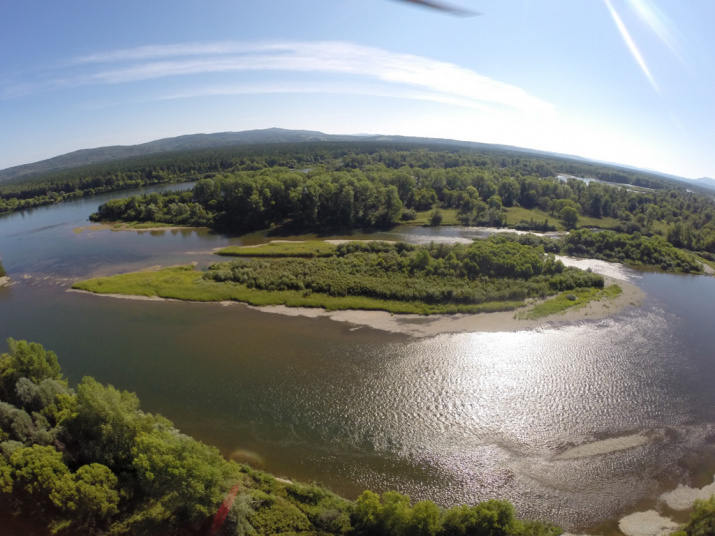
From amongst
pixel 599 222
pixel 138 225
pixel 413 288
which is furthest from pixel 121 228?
pixel 599 222

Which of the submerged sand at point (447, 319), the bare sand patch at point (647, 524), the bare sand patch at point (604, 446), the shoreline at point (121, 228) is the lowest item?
the bare sand patch at point (647, 524)

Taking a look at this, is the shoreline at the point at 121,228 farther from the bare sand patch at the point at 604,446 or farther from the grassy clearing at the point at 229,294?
the bare sand patch at the point at 604,446

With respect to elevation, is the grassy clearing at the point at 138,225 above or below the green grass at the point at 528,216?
above

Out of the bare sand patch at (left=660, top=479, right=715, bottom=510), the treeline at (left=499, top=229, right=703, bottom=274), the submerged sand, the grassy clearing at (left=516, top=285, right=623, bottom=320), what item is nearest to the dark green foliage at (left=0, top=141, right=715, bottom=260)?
the treeline at (left=499, top=229, right=703, bottom=274)

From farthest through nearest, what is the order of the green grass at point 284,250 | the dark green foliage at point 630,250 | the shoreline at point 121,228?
the shoreline at point 121,228, the green grass at point 284,250, the dark green foliage at point 630,250

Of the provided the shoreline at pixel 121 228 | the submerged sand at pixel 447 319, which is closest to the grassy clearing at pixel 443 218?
the submerged sand at pixel 447 319

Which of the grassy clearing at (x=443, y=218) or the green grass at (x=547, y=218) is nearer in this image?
the green grass at (x=547, y=218)

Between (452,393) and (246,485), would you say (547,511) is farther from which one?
(246,485)

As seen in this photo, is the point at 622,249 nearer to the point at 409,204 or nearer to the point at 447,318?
the point at 447,318
